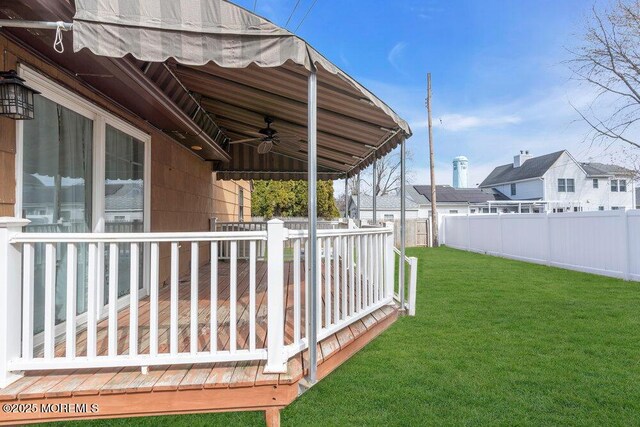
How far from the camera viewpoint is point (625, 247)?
27.0 ft

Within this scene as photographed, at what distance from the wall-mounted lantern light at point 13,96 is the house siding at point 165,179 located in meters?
0.13

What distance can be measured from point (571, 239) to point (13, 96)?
11116 millimetres

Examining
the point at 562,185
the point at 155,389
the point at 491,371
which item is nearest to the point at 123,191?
the point at 155,389

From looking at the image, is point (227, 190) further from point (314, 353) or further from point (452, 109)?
point (452, 109)

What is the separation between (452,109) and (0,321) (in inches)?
977

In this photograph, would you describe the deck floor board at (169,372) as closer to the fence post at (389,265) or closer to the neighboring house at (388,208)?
the fence post at (389,265)

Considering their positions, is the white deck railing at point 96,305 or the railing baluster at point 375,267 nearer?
the white deck railing at point 96,305

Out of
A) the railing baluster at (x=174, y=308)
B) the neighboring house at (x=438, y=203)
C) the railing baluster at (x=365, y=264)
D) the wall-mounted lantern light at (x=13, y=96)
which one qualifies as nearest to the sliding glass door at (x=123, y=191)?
the wall-mounted lantern light at (x=13, y=96)

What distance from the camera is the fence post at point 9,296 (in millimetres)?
2232

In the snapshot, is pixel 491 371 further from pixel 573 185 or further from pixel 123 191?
pixel 573 185

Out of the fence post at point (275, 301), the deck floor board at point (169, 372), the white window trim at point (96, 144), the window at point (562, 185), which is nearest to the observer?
the deck floor board at point (169, 372)

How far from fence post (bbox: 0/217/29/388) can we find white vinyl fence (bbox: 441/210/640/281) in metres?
9.87

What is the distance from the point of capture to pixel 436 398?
10.9 feet

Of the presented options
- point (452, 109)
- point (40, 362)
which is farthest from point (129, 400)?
point (452, 109)
